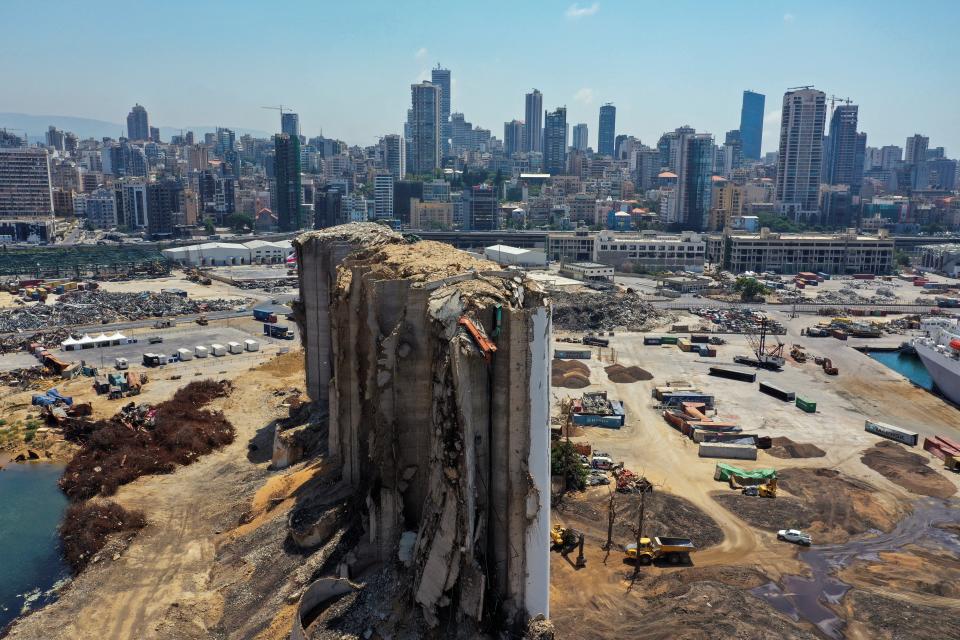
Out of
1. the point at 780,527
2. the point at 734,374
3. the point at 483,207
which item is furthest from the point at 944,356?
the point at 483,207

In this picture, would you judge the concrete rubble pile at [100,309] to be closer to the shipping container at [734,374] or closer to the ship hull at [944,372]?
the shipping container at [734,374]

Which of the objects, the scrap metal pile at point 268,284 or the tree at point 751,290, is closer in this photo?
the tree at point 751,290

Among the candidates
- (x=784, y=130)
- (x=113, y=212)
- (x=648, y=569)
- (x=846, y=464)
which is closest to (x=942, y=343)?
(x=846, y=464)

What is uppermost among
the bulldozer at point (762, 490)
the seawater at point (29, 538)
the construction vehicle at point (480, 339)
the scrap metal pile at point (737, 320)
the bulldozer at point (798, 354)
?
the construction vehicle at point (480, 339)

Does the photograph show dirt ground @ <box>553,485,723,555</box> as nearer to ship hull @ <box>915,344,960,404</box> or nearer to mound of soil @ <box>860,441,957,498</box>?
mound of soil @ <box>860,441,957,498</box>

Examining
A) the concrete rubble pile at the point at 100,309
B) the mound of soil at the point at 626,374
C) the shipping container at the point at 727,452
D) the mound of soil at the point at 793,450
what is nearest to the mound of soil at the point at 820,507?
the shipping container at the point at 727,452

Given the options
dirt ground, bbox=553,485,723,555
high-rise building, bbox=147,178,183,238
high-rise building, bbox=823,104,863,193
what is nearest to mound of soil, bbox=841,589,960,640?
dirt ground, bbox=553,485,723,555

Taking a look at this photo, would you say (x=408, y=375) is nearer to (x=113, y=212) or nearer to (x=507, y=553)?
(x=507, y=553)
